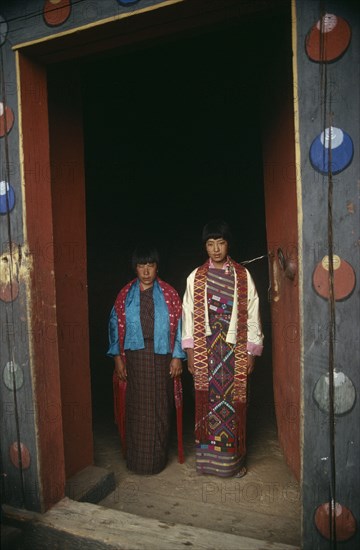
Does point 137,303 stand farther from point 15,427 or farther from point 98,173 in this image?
point 98,173

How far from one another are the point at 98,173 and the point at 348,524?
4.28 m

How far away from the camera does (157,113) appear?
17.1ft

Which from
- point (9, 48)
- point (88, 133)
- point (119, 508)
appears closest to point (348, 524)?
point (119, 508)

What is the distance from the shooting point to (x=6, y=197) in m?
2.60

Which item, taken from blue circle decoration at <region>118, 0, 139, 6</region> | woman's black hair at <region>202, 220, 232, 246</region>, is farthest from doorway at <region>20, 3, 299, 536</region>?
woman's black hair at <region>202, 220, 232, 246</region>

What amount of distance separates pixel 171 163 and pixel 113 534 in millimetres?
4530

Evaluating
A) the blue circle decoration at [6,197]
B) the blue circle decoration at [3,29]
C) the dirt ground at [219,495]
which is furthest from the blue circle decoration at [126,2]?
the dirt ground at [219,495]

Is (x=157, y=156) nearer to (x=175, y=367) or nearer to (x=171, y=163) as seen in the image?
(x=171, y=163)

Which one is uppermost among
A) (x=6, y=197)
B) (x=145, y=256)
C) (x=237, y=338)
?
(x=6, y=197)

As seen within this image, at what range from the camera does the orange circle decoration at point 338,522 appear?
204cm

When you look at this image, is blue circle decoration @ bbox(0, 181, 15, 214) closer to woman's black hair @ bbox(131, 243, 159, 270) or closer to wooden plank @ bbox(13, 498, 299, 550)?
woman's black hair @ bbox(131, 243, 159, 270)

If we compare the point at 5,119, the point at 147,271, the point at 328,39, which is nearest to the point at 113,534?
the point at 147,271

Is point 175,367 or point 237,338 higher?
point 237,338

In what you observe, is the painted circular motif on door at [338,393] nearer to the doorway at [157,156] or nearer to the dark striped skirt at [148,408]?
the doorway at [157,156]
